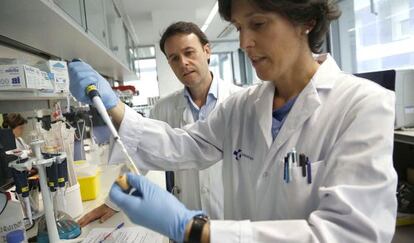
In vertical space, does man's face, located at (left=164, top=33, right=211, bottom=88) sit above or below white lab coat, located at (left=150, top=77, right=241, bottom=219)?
above

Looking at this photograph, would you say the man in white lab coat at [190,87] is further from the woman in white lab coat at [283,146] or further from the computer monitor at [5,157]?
the computer monitor at [5,157]

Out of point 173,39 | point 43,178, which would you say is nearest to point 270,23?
point 43,178

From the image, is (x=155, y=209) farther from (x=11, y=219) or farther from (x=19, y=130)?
(x=19, y=130)

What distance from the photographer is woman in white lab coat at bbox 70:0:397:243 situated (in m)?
0.65

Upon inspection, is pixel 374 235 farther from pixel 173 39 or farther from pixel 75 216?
pixel 173 39

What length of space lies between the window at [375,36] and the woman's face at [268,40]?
189 cm

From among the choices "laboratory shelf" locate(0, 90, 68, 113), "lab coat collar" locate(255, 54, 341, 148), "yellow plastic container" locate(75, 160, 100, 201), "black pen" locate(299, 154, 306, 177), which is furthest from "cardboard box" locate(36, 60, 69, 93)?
"black pen" locate(299, 154, 306, 177)

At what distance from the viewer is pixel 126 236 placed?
104 cm

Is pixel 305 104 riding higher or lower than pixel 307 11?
lower

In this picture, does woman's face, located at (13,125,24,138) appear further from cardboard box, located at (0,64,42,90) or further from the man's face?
the man's face

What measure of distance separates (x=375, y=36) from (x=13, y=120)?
3425 mm

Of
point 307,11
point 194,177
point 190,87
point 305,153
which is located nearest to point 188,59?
point 190,87

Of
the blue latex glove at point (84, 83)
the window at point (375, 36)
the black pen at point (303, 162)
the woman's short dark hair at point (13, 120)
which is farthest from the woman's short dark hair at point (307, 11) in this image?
the window at point (375, 36)

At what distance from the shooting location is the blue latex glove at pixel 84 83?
1029 millimetres
